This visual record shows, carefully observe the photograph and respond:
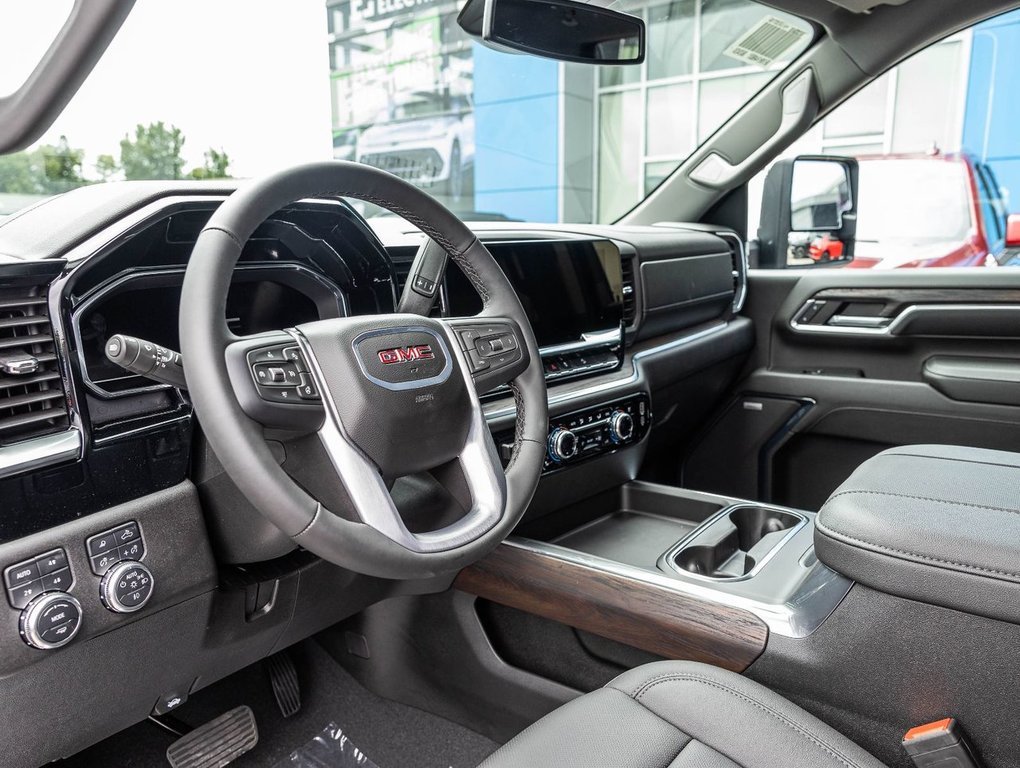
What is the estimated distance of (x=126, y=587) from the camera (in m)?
1.00

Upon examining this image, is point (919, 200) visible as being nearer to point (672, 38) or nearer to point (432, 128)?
point (672, 38)

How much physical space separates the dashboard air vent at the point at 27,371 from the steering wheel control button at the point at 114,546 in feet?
0.47

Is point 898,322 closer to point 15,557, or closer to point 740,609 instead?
point 740,609

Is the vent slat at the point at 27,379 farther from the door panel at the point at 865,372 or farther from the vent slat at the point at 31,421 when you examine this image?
the door panel at the point at 865,372

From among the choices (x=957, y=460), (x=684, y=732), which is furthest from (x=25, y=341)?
(x=957, y=460)


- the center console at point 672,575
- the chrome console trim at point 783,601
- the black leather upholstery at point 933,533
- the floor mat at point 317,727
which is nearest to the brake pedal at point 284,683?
the floor mat at point 317,727

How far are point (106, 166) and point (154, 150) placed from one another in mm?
378

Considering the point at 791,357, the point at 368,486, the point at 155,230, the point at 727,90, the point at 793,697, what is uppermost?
the point at 727,90

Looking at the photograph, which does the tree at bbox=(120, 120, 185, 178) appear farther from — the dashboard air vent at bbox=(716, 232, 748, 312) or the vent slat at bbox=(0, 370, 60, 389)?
the dashboard air vent at bbox=(716, 232, 748, 312)

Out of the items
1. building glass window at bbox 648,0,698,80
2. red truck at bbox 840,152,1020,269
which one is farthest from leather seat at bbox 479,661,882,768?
red truck at bbox 840,152,1020,269

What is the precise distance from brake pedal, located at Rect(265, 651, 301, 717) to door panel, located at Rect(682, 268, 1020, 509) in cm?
129

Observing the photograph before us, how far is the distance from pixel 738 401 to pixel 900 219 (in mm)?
1705

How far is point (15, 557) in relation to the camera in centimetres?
91

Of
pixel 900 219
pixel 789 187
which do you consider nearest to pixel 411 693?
pixel 789 187
